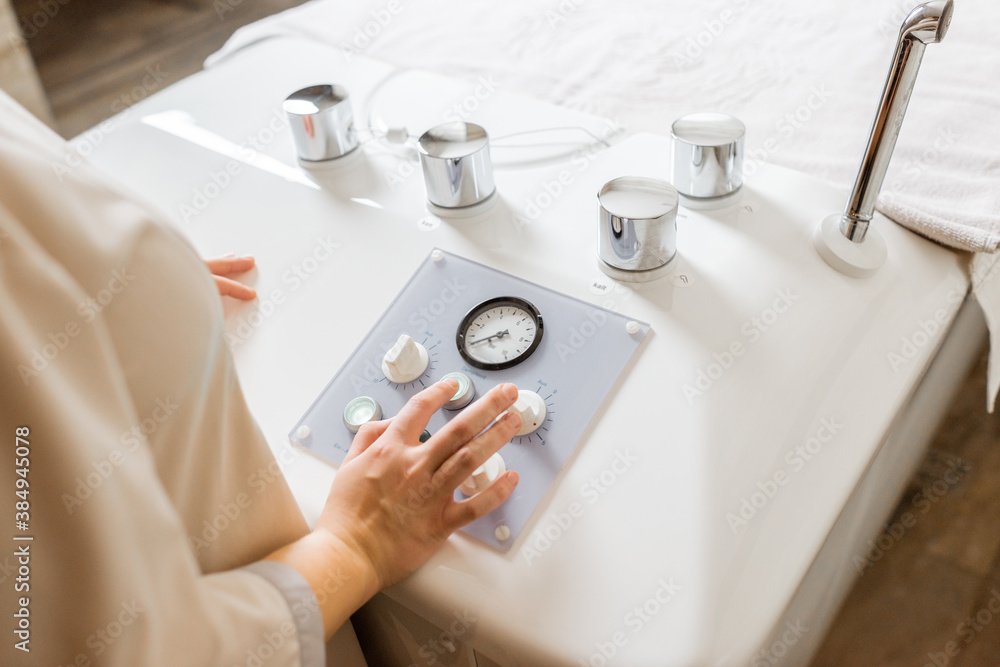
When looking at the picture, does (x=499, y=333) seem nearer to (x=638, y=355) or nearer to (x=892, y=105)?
(x=638, y=355)

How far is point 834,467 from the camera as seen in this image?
1.73 feet

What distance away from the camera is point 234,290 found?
0.68m

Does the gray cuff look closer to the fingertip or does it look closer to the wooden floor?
the fingertip

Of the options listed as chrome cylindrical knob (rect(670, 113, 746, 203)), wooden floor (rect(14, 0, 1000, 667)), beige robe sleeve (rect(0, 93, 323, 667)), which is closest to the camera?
beige robe sleeve (rect(0, 93, 323, 667))

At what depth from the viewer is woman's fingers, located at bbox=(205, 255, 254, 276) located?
2.29 feet

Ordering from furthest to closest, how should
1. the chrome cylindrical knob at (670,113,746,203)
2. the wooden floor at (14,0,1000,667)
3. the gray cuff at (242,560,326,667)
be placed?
the wooden floor at (14,0,1000,667)
the chrome cylindrical knob at (670,113,746,203)
the gray cuff at (242,560,326,667)

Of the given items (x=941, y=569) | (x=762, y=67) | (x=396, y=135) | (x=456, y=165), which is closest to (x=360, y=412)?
(x=456, y=165)

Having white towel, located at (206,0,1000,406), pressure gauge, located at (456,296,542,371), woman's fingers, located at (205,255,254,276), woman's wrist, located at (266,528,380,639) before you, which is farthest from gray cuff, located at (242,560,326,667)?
white towel, located at (206,0,1000,406)

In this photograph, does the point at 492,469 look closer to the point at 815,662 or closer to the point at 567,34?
the point at 815,662

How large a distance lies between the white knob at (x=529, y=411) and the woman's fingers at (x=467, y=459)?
0.10 ft

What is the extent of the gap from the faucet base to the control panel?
0.61ft

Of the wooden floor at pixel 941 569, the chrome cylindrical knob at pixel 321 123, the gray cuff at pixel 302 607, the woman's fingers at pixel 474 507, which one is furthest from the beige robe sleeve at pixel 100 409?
the wooden floor at pixel 941 569

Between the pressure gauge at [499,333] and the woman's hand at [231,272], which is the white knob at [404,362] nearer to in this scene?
the pressure gauge at [499,333]

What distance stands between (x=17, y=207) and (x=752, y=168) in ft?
2.12
